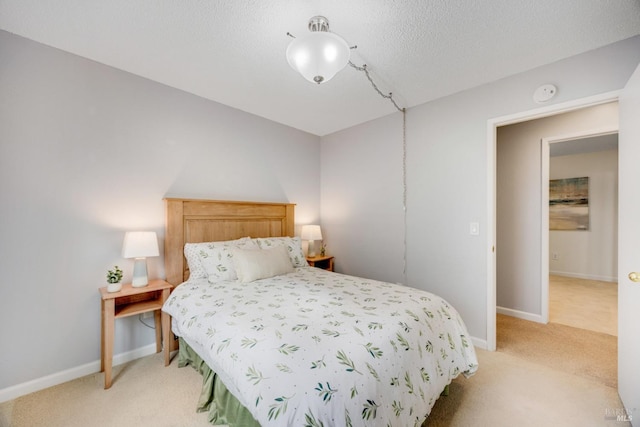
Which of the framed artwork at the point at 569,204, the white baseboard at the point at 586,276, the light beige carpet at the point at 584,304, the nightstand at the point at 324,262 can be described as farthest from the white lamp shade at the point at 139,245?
the white baseboard at the point at 586,276

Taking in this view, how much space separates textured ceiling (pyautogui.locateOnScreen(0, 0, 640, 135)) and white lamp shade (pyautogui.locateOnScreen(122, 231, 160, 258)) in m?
1.41

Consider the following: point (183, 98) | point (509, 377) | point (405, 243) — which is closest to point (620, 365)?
point (509, 377)

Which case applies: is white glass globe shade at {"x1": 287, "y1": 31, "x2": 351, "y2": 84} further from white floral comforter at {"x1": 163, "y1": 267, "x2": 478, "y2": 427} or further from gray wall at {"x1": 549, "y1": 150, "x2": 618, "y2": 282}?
gray wall at {"x1": 549, "y1": 150, "x2": 618, "y2": 282}

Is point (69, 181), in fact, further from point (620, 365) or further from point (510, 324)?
point (510, 324)

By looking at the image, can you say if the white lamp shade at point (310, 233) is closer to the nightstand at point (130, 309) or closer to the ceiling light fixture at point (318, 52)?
the nightstand at point (130, 309)

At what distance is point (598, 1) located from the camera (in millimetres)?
1493

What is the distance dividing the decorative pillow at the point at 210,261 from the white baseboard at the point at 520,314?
10.7ft

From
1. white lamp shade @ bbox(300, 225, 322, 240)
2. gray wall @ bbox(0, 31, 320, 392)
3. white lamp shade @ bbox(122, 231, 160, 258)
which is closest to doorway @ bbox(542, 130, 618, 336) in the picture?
white lamp shade @ bbox(300, 225, 322, 240)

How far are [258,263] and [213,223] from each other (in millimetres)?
770

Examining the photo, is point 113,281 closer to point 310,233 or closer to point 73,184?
point 73,184

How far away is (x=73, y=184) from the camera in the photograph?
2002 millimetres

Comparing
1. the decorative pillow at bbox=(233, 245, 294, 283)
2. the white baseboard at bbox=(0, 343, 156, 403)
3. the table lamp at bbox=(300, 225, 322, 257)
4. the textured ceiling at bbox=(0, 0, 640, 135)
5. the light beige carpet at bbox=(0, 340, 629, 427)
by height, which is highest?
the textured ceiling at bbox=(0, 0, 640, 135)

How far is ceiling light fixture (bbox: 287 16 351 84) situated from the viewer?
1.37 metres

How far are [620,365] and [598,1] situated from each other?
227 centimetres
